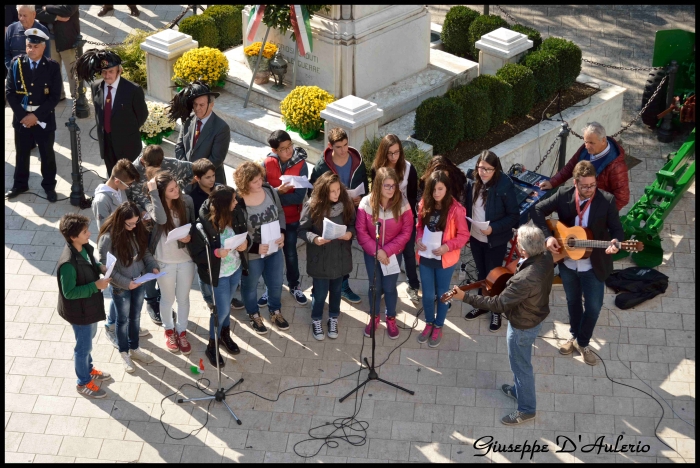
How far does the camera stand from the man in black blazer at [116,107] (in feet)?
35.1

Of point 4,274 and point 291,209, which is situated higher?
point 291,209

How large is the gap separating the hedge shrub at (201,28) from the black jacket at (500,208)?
556cm

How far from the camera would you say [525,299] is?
8078 millimetres

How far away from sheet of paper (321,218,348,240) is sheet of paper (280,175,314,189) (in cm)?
67

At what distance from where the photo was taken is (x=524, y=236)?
8.02m

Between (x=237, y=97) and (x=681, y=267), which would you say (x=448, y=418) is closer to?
(x=681, y=267)

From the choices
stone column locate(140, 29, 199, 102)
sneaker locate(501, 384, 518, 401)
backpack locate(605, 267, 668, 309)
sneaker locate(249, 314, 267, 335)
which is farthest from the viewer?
stone column locate(140, 29, 199, 102)

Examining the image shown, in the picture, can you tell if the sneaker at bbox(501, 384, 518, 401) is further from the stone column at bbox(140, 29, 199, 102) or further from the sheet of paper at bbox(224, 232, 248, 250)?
the stone column at bbox(140, 29, 199, 102)

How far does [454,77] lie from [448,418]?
5696 mm

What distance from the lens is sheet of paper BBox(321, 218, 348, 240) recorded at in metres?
8.97

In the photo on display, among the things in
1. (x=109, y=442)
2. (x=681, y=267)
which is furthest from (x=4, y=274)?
(x=681, y=267)

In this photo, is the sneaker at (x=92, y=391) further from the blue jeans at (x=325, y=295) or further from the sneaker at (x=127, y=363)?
the blue jeans at (x=325, y=295)

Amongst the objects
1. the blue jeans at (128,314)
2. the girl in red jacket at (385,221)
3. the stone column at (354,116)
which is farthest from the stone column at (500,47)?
the blue jeans at (128,314)

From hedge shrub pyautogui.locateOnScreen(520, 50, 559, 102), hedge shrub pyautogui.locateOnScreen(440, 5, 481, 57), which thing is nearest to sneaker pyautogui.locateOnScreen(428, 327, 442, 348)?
hedge shrub pyautogui.locateOnScreen(520, 50, 559, 102)
